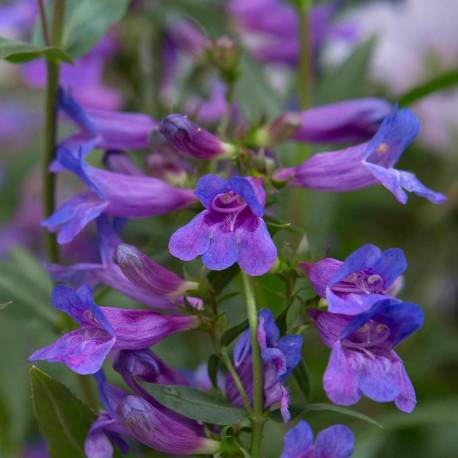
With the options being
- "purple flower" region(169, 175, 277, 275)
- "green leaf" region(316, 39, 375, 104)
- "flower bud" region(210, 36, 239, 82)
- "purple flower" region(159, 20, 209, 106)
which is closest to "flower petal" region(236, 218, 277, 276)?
"purple flower" region(169, 175, 277, 275)

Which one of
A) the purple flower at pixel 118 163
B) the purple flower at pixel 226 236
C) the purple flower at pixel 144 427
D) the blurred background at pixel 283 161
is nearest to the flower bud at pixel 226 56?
the blurred background at pixel 283 161

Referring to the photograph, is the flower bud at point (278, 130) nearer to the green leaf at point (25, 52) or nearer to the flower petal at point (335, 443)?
the green leaf at point (25, 52)

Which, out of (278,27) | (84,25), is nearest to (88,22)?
(84,25)

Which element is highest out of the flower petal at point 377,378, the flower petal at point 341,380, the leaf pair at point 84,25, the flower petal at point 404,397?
the leaf pair at point 84,25

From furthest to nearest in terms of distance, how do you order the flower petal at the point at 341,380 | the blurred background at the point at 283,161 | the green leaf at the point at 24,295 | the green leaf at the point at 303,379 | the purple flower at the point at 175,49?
the purple flower at the point at 175,49, the blurred background at the point at 283,161, the green leaf at the point at 24,295, the green leaf at the point at 303,379, the flower petal at the point at 341,380

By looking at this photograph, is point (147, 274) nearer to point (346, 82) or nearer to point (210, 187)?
point (210, 187)

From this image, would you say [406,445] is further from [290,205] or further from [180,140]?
[180,140]
